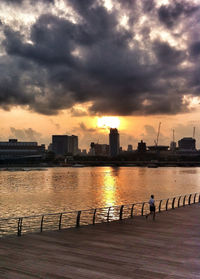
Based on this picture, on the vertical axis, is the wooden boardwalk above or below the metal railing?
above

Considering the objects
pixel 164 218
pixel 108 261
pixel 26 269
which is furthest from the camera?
pixel 164 218

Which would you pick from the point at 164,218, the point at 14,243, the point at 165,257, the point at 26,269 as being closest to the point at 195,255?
the point at 165,257

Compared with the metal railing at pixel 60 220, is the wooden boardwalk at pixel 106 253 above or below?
above

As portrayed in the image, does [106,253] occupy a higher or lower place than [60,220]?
lower

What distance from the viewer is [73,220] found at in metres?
44.3

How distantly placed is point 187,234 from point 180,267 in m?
8.16

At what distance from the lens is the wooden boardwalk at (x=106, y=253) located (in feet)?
44.7

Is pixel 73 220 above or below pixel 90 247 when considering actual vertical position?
below

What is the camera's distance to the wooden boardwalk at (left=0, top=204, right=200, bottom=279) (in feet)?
44.7

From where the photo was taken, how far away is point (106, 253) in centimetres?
A: 1678

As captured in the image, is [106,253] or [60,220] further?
[60,220]

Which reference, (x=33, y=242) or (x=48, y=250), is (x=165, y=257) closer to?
(x=48, y=250)

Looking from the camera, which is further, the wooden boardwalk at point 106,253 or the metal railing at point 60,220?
the metal railing at point 60,220

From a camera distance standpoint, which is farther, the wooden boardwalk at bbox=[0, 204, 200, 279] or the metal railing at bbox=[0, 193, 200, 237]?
the metal railing at bbox=[0, 193, 200, 237]
